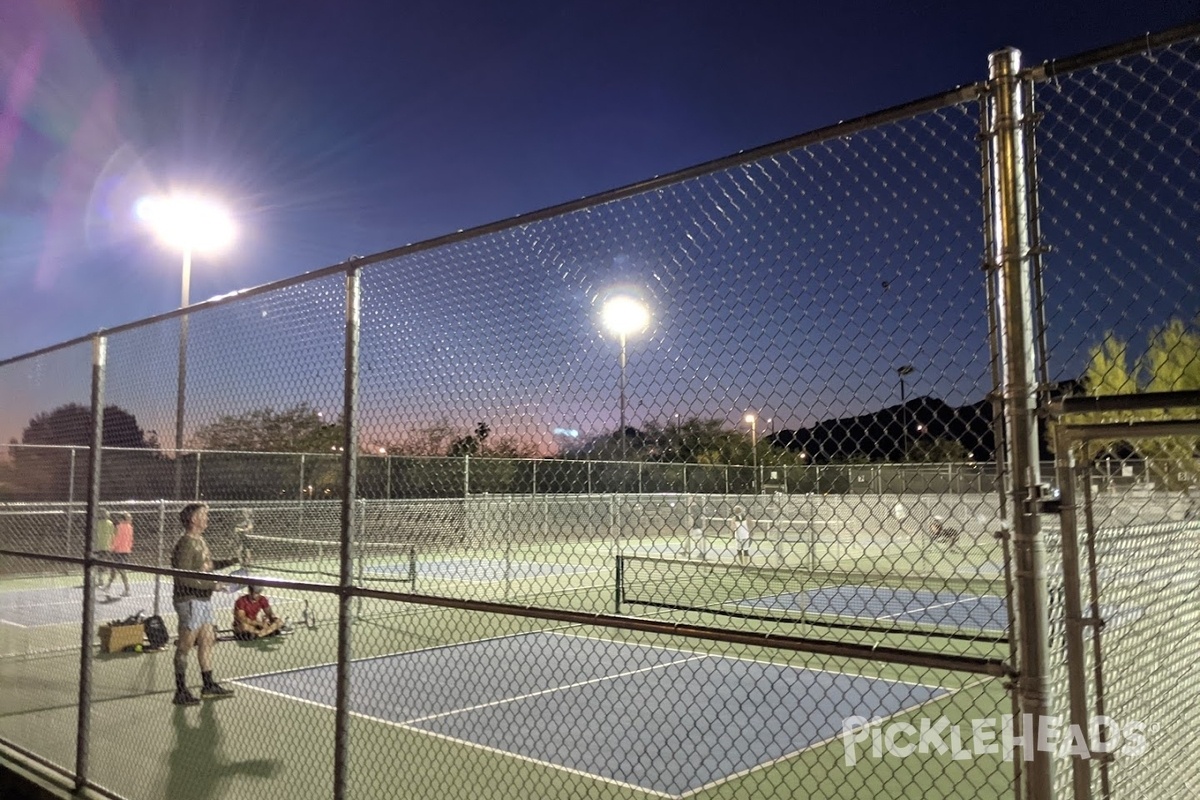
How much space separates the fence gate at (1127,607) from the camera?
2.21 m

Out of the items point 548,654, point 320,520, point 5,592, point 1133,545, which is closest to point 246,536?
point 320,520

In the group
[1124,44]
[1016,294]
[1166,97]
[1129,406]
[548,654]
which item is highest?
[1124,44]

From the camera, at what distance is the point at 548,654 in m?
11.4

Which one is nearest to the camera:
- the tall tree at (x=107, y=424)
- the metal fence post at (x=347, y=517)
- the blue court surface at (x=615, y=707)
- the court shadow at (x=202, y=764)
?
the metal fence post at (x=347, y=517)

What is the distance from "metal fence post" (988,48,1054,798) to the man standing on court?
720 cm

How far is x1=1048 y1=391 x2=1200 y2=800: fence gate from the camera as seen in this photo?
2.21 m

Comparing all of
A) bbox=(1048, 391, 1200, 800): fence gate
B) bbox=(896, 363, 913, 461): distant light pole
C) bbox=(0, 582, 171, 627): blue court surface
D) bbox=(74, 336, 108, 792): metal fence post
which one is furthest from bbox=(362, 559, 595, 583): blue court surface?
bbox=(896, 363, 913, 461): distant light pole

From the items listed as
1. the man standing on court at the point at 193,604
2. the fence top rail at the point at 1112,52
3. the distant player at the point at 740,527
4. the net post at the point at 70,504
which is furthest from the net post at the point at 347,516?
the net post at the point at 70,504

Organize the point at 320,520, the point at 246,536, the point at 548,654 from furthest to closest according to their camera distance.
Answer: the point at 320,520 → the point at 246,536 → the point at 548,654

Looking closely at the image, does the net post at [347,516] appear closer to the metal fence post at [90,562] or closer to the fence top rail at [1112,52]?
the metal fence post at [90,562]

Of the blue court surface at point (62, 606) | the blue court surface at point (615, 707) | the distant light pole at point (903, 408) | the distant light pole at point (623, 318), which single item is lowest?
the blue court surface at point (615, 707)

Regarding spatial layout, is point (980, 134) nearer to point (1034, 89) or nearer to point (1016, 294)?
point (1034, 89)

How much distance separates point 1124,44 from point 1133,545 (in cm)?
192

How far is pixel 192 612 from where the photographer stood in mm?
8023
